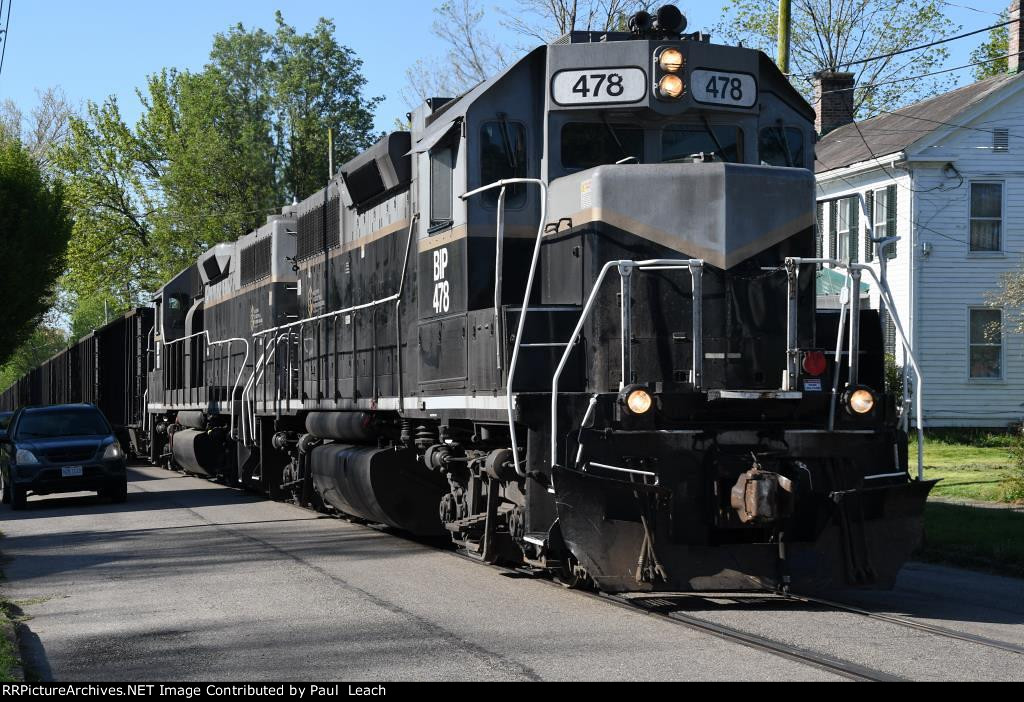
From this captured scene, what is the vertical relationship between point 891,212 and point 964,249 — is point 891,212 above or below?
above

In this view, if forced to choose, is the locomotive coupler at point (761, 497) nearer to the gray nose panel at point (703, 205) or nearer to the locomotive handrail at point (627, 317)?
the locomotive handrail at point (627, 317)

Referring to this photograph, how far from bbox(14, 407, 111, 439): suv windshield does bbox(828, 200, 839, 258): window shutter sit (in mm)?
17968

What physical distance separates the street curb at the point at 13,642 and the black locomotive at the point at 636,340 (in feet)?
10.6

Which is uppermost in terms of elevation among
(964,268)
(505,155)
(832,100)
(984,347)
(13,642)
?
(832,100)

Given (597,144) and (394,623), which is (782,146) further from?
(394,623)

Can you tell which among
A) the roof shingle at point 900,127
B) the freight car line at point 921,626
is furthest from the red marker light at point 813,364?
the roof shingle at point 900,127

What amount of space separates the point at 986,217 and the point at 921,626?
72.6ft

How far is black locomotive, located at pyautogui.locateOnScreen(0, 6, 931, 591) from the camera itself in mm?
7746

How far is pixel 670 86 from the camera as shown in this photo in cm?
874

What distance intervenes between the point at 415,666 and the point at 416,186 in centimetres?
564

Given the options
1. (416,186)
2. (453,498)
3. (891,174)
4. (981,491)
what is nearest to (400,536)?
(453,498)

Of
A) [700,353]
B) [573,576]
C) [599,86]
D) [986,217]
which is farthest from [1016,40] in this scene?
[573,576]

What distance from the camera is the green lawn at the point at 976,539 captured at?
410 inches

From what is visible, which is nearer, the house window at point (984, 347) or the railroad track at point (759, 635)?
the railroad track at point (759, 635)
